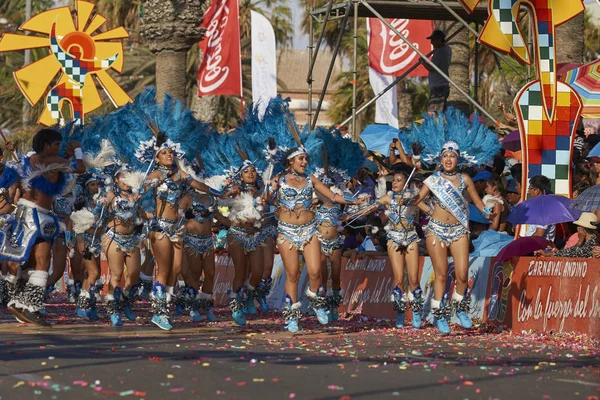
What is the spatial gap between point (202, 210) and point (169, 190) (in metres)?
1.26

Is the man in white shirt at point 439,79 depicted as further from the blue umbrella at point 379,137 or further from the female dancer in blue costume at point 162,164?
the female dancer in blue costume at point 162,164

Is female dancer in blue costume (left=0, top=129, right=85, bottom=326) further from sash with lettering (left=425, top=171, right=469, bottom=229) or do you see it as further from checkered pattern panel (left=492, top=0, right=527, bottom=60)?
checkered pattern panel (left=492, top=0, right=527, bottom=60)

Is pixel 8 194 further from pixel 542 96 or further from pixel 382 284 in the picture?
pixel 542 96

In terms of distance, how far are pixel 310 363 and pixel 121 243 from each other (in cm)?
454

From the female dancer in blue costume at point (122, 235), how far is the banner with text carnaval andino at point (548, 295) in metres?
4.00

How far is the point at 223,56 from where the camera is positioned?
86.0 feet

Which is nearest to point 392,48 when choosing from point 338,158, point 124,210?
point 338,158

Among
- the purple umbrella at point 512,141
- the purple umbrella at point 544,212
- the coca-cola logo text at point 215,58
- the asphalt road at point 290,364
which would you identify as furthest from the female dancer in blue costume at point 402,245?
the coca-cola logo text at point 215,58

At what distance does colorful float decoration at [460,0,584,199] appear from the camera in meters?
14.5

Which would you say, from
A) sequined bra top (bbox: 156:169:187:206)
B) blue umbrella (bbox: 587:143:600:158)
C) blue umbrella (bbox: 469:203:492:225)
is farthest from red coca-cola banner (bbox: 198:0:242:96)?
sequined bra top (bbox: 156:169:187:206)

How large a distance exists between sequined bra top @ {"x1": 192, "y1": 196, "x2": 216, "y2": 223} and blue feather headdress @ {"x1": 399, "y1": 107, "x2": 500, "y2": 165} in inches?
104

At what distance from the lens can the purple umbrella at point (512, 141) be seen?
1786cm

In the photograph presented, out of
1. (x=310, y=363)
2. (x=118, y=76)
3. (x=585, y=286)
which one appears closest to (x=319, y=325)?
(x=585, y=286)

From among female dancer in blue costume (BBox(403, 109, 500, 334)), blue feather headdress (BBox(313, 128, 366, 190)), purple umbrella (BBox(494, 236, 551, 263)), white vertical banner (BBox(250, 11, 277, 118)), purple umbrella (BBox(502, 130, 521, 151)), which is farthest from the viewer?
white vertical banner (BBox(250, 11, 277, 118))
